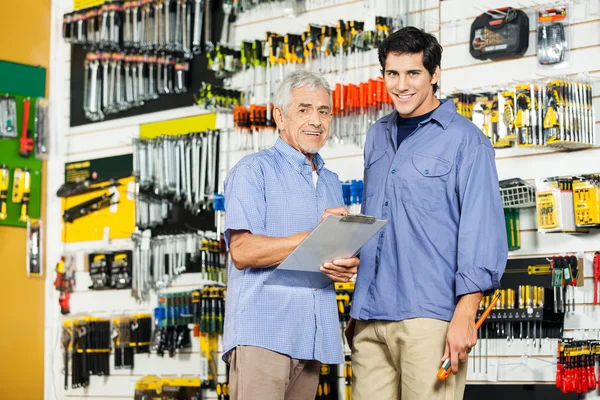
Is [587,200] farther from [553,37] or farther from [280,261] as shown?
[280,261]

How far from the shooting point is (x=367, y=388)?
318 cm

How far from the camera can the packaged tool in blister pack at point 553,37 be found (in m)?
4.99

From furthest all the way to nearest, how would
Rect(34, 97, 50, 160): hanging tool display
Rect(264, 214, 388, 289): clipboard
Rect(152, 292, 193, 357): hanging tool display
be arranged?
Rect(34, 97, 50, 160): hanging tool display → Rect(152, 292, 193, 357): hanging tool display → Rect(264, 214, 388, 289): clipboard

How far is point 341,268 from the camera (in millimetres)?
3137

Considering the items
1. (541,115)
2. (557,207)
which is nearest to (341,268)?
(557,207)

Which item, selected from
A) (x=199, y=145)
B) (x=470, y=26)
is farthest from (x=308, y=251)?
(x=199, y=145)

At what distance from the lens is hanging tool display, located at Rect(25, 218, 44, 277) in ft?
23.3

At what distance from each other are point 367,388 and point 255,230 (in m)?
0.65

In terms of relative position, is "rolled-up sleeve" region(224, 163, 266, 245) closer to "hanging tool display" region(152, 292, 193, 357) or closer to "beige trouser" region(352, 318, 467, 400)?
"beige trouser" region(352, 318, 467, 400)

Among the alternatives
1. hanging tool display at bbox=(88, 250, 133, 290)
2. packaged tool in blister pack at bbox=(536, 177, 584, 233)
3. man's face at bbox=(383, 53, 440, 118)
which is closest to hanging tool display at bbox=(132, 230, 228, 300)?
hanging tool display at bbox=(88, 250, 133, 290)

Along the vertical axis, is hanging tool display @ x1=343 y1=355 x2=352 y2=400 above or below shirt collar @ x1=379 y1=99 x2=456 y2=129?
below

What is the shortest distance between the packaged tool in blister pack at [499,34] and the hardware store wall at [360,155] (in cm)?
8

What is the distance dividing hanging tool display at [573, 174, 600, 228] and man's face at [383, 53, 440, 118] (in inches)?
71.0

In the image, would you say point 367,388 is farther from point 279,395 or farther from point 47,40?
point 47,40
